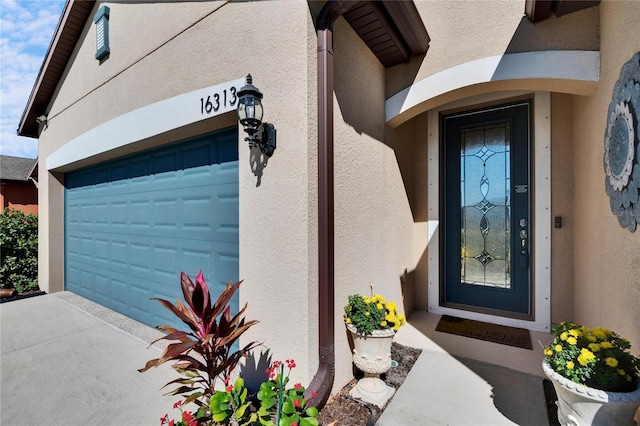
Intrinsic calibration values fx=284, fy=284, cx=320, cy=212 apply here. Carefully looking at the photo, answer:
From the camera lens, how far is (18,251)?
703 cm

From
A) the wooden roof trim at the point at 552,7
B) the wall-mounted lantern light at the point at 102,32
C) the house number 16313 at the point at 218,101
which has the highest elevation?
the wall-mounted lantern light at the point at 102,32

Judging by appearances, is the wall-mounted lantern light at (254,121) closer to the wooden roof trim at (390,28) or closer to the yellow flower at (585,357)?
the wooden roof trim at (390,28)

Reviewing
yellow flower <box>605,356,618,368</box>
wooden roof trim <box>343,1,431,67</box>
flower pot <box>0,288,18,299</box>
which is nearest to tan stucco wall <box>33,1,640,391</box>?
wooden roof trim <box>343,1,431,67</box>

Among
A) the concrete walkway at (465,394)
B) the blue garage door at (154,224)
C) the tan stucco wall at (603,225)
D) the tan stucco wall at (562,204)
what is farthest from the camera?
the tan stucco wall at (562,204)

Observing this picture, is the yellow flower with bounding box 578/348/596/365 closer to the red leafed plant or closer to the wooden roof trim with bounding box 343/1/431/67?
the red leafed plant

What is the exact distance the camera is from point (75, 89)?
5582 millimetres

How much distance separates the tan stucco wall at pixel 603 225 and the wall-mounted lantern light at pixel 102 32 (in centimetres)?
658

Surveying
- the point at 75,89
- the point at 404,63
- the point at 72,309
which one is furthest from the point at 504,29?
the point at 72,309

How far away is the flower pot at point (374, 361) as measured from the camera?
254 cm

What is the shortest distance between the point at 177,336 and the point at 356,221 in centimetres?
187

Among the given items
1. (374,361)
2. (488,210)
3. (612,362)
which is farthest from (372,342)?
(488,210)

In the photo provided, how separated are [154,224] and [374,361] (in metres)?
3.69

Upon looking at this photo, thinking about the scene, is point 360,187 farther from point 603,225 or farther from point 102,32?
point 102,32

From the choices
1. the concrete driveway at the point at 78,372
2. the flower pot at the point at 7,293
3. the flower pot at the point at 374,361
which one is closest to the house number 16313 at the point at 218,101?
the flower pot at the point at 374,361
